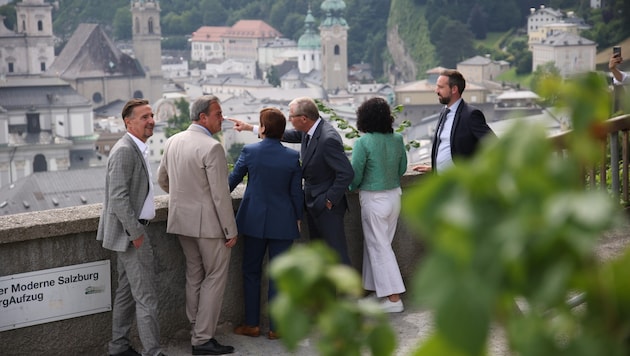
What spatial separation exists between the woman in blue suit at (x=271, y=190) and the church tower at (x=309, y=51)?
11065 cm

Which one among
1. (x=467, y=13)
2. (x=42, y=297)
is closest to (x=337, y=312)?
(x=42, y=297)

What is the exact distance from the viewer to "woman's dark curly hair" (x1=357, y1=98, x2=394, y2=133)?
12.6 feet

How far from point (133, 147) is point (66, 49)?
9659cm

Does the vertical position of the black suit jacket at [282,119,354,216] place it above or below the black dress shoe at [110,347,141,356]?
above

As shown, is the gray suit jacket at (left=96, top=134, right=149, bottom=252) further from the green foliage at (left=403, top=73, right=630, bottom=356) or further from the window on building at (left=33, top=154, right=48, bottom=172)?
the window on building at (left=33, top=154, right=48, bottom=172)

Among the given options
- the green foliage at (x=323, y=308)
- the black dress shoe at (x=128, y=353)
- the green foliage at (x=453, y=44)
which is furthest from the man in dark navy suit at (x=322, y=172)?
the green foliage at (x=453, y=44)

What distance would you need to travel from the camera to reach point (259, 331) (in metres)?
3.75

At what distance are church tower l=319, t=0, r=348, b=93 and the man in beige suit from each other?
10335 cm

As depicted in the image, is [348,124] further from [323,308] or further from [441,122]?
[323,308]

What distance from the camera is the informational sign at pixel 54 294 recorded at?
3.24m

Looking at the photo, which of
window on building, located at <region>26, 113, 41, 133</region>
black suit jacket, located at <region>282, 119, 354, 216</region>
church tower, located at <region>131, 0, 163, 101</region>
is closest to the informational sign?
black suit jacket, located at <region>282, 119, 354, 216</region>

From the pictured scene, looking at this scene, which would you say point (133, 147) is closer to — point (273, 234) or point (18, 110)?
point (273, 234)

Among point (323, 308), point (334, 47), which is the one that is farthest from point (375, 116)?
point (334, 47)

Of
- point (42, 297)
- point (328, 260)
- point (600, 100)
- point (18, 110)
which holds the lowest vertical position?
point (18, 110)
